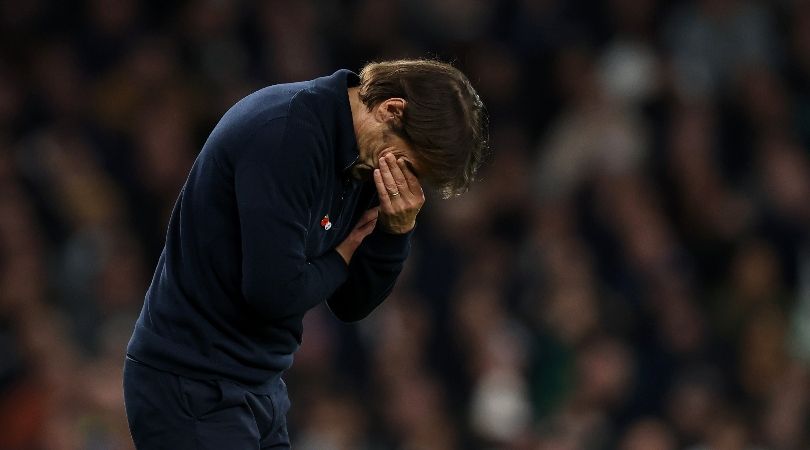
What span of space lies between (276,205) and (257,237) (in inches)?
2.6

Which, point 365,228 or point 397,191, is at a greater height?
point 397,191

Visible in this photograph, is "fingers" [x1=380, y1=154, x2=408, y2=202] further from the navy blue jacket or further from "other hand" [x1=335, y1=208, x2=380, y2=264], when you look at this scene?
"other hand" [x1=335, y1=208, x2=380, y2=264]

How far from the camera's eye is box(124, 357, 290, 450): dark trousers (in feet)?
9.01

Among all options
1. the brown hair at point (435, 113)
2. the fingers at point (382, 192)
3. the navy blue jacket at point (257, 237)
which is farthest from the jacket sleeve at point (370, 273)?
the brown hair at point (435, 113)

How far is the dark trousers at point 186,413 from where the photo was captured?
275cm

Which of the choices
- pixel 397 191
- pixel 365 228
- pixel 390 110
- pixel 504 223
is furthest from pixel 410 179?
pixel 504 223

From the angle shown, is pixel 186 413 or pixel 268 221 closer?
pixel 268 221

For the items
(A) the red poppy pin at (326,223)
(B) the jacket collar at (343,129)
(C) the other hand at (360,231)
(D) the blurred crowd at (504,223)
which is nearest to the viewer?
(B) the jacket collar at (343,129)

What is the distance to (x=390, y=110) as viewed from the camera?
2.67 metres

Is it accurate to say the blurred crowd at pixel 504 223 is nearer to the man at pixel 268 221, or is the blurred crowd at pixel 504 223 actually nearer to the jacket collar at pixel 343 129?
the man at pixel 268 221

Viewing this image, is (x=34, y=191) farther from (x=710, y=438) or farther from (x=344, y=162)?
(x=344, y=162)

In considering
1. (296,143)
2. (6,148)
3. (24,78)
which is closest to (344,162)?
(296,143)

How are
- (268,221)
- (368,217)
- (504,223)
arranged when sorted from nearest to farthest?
(268,221) → (368,217) → (504,223)

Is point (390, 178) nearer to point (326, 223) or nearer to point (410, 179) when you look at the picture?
point (410, 179)
